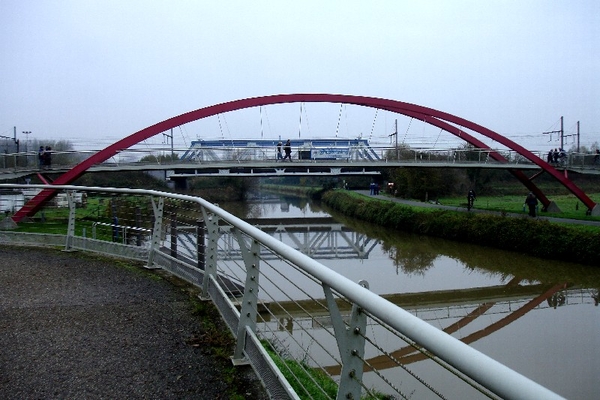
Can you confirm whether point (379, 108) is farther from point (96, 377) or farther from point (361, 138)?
point (96, 377)

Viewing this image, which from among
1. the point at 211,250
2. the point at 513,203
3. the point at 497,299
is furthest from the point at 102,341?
the point at 513,203

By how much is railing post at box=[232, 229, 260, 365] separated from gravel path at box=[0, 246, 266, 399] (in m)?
0.13

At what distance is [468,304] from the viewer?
41.5ft

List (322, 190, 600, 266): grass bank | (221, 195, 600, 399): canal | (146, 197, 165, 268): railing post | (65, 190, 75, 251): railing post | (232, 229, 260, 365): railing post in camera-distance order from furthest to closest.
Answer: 1. (322, 190, 600, 266): grass bank
2. (221, 195, 600, 399): canal
3. (65, 190, 75, 251): railing post
4. (146, 197, 165, 268): railing post
5. (232, 229, 260, 365): railing post

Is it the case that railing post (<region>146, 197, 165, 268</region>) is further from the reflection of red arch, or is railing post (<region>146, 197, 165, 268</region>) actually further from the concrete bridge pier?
the reflection of red arch

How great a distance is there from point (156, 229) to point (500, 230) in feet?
54.2

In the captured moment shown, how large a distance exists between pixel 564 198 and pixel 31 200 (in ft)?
116

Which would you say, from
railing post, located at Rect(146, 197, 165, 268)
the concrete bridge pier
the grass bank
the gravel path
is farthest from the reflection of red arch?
the gravel path

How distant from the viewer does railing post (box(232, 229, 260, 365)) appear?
3141mm

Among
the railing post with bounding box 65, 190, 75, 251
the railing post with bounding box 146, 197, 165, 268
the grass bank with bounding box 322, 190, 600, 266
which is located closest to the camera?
the railing post with bounding box 146, 197, 165, 268

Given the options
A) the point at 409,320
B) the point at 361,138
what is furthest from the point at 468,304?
the point at 361,138

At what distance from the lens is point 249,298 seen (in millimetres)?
3234

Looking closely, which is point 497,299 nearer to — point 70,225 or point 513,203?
point 70,225

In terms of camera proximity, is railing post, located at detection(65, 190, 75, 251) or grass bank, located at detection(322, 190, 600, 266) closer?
railing post, located at detection(65, 190, 75, 251)
